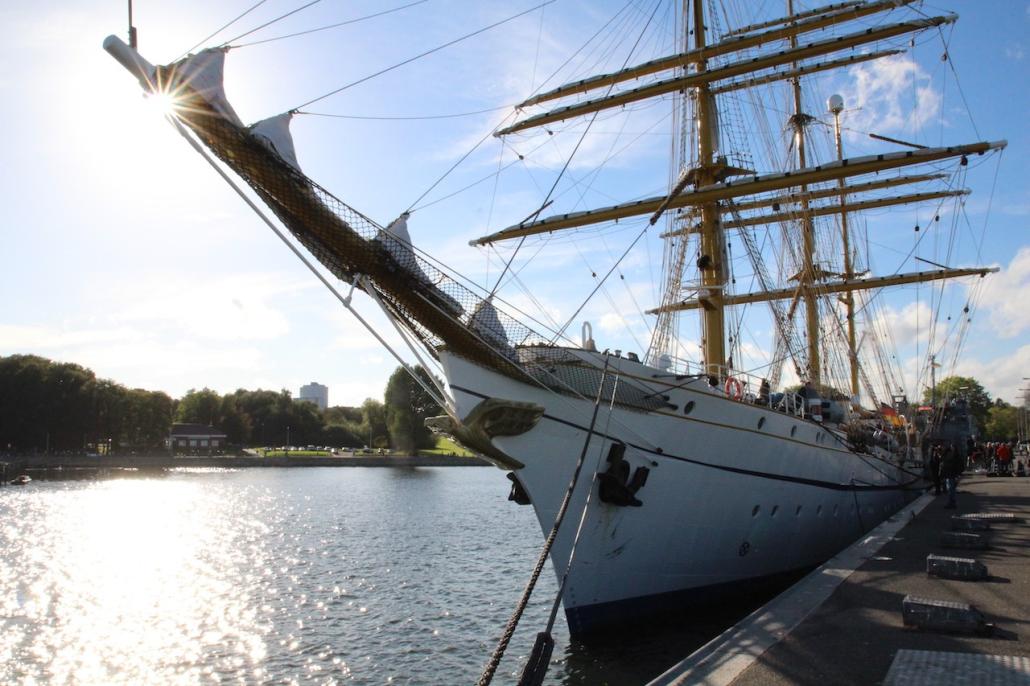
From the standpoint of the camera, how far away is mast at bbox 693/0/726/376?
56.6 ft

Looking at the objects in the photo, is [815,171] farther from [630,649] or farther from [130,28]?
[130,28]

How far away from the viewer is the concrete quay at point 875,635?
589cm

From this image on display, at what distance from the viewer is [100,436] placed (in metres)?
78.9

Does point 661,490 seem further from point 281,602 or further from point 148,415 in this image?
point 148,415

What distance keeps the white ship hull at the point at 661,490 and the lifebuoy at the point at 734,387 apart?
55 centimetres

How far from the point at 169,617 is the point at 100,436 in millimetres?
74348

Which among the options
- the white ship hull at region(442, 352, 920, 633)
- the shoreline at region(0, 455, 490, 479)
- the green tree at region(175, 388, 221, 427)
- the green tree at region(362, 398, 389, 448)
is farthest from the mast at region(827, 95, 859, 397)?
the green tree at region(175, 388, 221, 427)

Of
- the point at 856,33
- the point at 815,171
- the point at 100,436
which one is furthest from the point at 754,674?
the point at 100,436

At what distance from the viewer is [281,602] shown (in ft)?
52.9

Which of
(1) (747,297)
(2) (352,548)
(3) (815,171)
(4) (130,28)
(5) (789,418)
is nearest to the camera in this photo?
(4) (130,28)

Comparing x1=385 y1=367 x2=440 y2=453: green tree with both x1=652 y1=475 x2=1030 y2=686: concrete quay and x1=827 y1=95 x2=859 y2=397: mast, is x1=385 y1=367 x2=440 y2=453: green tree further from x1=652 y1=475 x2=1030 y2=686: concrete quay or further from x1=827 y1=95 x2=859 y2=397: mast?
x1=652 y1=475 x2=1030 y2=686: concrete quay

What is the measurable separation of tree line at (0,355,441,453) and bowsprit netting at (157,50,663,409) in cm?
4162

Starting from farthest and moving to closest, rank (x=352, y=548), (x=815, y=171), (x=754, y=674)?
1. (x=352, y=548)
2. (x=815, y=171)
3. (x=754, y=674)

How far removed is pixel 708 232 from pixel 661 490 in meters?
8.64
